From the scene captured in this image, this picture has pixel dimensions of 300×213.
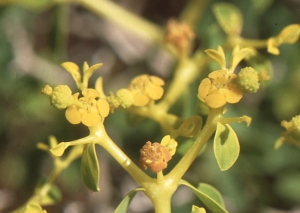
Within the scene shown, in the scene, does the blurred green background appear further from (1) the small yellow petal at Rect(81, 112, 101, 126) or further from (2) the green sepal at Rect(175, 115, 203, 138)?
(1) the small yellow petal at Rect(81, 112, 101, 126)

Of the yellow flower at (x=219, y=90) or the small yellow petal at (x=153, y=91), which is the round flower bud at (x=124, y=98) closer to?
the small yellow petal at (x=153, y=91)

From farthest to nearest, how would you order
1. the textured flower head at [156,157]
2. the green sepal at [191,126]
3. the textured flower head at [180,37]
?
the textured flower head at [180,37] < the green sepal at [191,126] < the textured flower head at [156,157]

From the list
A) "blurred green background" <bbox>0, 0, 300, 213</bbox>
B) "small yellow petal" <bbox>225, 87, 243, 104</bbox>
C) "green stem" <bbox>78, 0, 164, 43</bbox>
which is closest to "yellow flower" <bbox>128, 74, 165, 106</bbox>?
"small yellow petal" <bbox>225, 87, 243, 104</bbox>

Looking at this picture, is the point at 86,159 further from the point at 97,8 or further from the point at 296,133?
the point at 97,8

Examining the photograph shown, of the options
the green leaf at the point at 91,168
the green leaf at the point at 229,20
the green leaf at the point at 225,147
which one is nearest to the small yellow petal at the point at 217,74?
the green leaf at the point at 225,147

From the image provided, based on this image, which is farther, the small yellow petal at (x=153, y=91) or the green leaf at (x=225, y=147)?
the small yellow petal at (x=153, y=91)

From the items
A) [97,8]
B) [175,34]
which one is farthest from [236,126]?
[97,8]

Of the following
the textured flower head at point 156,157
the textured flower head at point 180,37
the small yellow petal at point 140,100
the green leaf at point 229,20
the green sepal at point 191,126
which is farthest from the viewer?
the textured flower head at point 180,37
